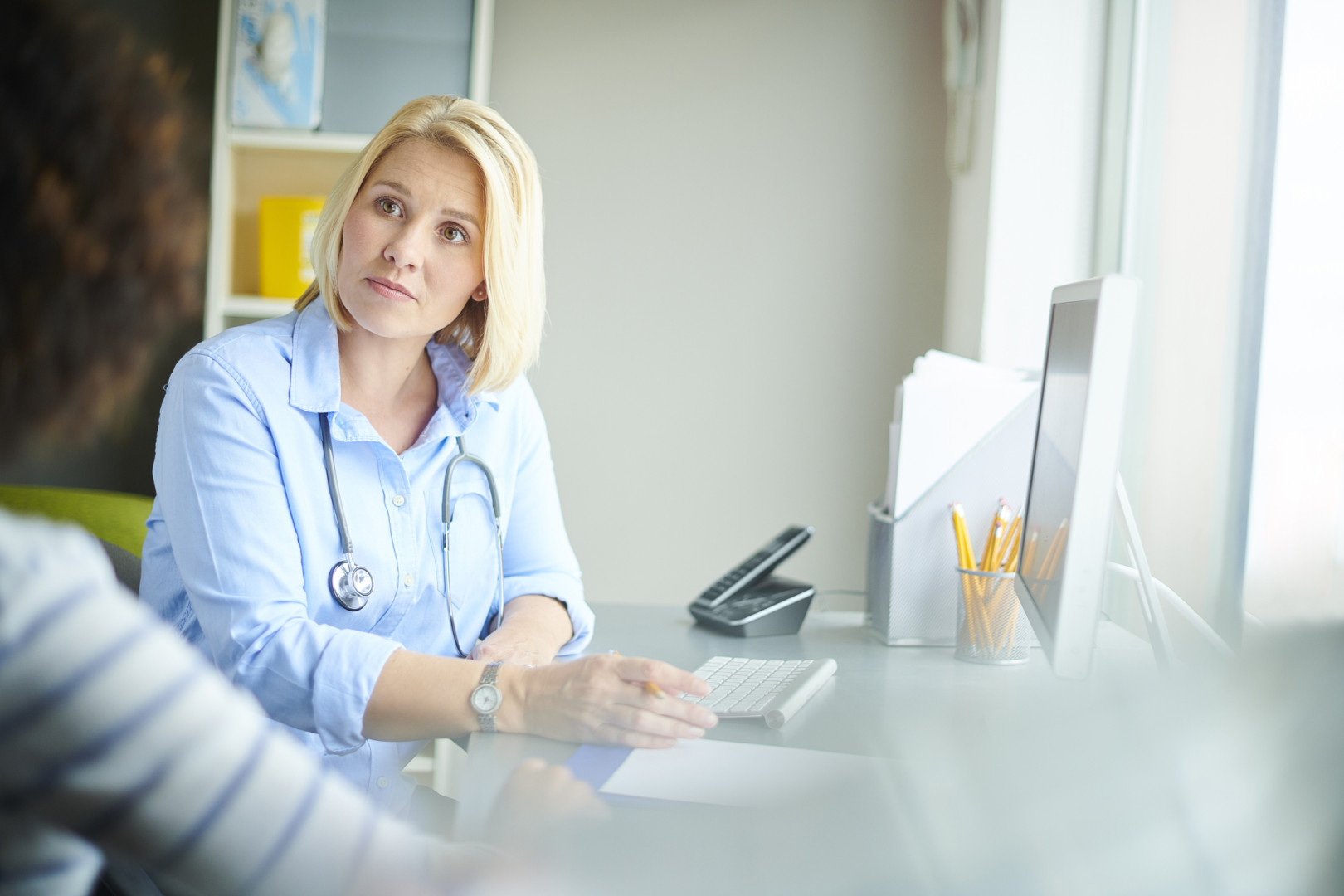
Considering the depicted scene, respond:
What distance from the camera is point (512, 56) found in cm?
259

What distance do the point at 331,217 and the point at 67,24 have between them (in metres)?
0.92

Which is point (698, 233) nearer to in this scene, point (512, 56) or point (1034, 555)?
point (512, 56)

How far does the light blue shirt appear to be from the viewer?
1.10 meters

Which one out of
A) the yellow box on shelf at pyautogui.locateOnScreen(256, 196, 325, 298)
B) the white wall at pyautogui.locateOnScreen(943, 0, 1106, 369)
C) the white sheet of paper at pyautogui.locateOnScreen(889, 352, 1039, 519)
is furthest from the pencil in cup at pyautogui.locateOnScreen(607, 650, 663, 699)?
the yellow box on shelf at pyautogui.locateOnScreen(256, 196, 325, 298)

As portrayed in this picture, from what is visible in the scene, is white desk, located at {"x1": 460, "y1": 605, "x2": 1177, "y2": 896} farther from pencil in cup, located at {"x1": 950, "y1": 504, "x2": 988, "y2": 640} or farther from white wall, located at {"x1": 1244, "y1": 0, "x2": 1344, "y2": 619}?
white wall, located at {"x1": 1244, "y1": 0, "x2": 1344, "y2": 619}

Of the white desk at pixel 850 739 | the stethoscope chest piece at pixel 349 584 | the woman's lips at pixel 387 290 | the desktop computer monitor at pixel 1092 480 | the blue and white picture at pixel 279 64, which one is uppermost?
the blue and white picture at pixel 279 64

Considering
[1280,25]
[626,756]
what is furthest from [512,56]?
[626,756]

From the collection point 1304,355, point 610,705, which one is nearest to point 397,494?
point 610,705

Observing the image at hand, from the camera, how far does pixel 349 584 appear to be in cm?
124

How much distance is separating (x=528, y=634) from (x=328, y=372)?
440 mm

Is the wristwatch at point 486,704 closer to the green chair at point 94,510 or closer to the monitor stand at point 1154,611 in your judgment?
the monitor stand at point 1154,611

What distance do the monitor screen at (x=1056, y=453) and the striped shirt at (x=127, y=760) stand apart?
727 mm

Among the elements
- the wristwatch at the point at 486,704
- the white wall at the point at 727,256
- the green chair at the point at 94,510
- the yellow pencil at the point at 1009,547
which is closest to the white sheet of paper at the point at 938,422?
the yellow pencil at the point at 1009,547

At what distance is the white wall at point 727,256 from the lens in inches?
99.7
